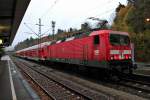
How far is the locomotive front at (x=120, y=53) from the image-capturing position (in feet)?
66.2

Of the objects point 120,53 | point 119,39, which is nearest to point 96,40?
point 119,39

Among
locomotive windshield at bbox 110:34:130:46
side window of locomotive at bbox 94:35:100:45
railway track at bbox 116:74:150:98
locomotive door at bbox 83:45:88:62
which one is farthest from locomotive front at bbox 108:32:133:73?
locomotive door at bbox 83:45:88:62

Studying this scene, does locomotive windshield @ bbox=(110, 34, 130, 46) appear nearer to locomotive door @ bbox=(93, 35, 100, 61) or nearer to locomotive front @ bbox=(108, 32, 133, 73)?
locomotive front @ bbox=(108, 32, 133, 73)

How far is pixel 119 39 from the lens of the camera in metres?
21.2

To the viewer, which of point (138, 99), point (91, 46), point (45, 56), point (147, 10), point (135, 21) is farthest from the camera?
point (135, 21)

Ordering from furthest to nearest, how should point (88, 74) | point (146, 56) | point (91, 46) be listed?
1. point (146, 56)
2. point (88, 74)
3. point (91, 46)

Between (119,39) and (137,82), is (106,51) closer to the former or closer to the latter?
(119,39)

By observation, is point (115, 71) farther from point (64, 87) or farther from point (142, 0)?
point (142, 0)

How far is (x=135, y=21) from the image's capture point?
5916 centimetres

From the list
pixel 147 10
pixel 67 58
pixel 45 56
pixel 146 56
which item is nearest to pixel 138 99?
pixel 67 58

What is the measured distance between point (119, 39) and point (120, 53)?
1034mm

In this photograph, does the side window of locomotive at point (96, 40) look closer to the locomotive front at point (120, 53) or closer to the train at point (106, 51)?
the train at point (106, 51)

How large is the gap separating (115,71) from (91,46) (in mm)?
2847

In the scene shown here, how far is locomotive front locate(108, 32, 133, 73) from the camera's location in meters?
20.2
